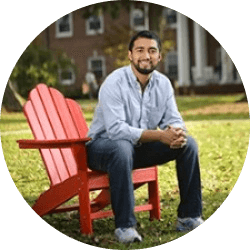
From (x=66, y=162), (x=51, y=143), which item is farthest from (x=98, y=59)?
→ (x=51, y=143)

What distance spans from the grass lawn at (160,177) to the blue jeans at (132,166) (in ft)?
0.41

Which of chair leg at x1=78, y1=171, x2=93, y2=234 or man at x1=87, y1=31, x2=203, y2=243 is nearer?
man at x1=87, y1=31, x2=203, y2=243

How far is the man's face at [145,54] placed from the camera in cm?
415

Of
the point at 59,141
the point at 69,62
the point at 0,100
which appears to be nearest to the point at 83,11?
the point at 69,62

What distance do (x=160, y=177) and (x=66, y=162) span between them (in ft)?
2.09

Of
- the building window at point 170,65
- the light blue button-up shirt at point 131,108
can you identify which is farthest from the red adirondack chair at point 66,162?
the building window at point 170,65

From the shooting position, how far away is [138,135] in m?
4.15

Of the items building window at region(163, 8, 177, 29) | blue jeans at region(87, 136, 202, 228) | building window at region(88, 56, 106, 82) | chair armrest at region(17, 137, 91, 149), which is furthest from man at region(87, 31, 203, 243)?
building window at region(163, 8, 177, 29)

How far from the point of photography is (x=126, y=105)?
166 inches

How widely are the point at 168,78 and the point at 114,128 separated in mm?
599

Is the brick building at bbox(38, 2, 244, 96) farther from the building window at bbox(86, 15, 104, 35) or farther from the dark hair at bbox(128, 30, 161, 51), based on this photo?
the dark hair at bbox(128, 30, 161, 51)

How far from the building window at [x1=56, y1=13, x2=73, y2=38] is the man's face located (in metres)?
0.91

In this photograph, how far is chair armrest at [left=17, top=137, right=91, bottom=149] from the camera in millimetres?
4203

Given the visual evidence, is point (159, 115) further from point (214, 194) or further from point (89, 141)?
point (214, 194)
